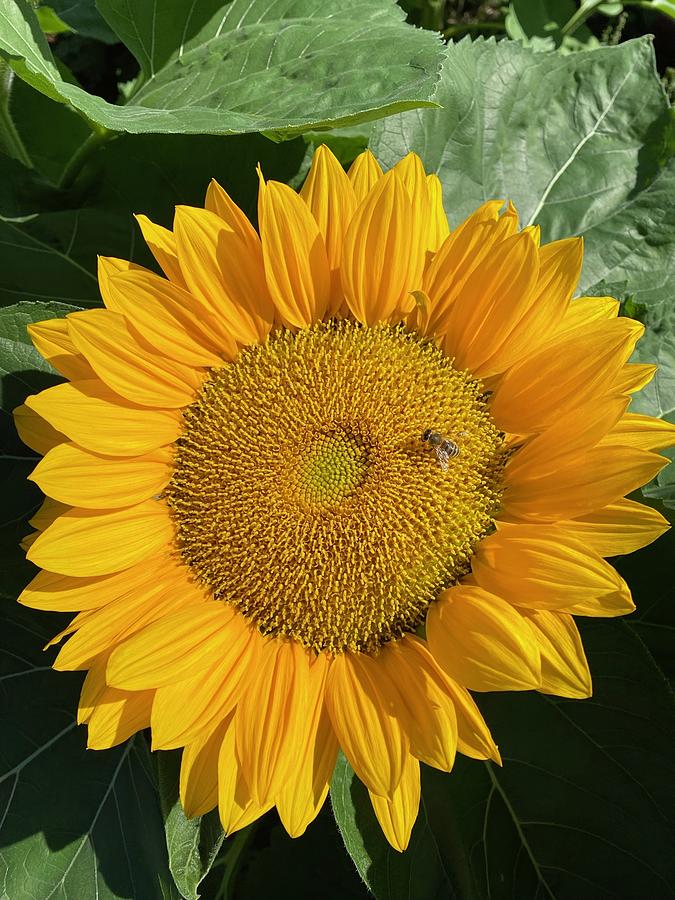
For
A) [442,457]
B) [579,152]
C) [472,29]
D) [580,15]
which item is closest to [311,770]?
[442,457]

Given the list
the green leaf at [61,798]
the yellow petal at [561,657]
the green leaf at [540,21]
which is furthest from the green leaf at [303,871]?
the green leaf at [540,21]

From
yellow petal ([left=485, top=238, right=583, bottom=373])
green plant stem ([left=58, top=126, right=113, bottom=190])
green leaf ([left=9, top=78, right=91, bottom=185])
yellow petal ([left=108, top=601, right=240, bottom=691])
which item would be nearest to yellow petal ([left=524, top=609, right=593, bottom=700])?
yellow petal ([left=485, top=238, right=583, bottom=373])

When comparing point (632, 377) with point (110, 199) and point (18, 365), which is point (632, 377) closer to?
point (18, 365)

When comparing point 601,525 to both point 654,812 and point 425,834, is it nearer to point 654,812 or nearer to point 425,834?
point 654,812

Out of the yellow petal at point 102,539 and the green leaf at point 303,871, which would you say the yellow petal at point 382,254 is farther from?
the green leaf at point 303,871

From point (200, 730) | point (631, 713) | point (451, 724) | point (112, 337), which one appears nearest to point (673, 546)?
point (631, 713)

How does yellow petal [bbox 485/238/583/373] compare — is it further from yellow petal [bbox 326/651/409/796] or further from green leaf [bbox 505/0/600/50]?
green leaf [bbox 505/0/600/50]
